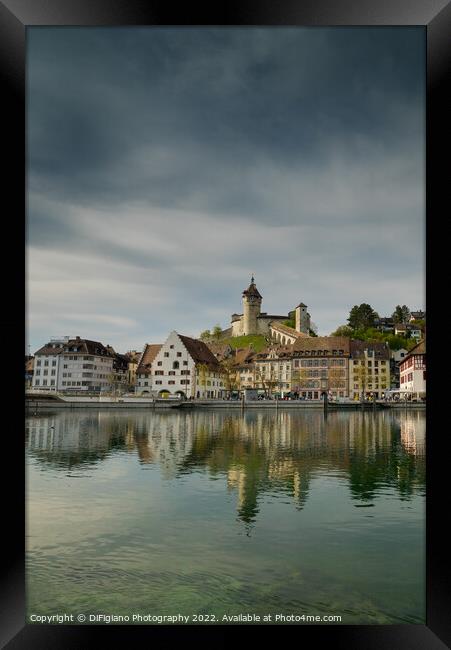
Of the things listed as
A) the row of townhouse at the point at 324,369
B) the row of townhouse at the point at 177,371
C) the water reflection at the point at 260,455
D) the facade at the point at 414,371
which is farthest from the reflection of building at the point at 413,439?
the row of townhouse at the point at 324,369

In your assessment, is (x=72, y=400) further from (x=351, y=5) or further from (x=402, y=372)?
(x=351, y=5)

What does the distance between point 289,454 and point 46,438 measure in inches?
361

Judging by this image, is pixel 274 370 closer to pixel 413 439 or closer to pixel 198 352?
pixel 198 352

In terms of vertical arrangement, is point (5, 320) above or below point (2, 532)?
above

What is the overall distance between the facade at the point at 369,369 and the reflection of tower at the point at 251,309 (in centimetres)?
3104

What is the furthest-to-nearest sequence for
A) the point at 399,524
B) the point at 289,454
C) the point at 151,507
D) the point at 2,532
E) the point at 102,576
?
the point at 289,454, the point at 151,507, the point at 399,524, the point at 102,576, the point at 2,532

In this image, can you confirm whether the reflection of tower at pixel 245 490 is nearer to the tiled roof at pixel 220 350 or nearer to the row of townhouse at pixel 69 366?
the row of townhouse at pixel 69 366

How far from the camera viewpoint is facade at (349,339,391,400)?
2131 inches

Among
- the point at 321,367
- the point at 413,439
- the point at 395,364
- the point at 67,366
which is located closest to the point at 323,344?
the point at 321,367

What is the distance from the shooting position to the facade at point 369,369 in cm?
5412

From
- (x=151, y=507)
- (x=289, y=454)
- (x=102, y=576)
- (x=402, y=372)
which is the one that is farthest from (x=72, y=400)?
(x=102, y=576)

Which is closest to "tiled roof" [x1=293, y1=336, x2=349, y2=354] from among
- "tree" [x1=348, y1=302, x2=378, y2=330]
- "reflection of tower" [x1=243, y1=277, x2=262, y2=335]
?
"tree" [x1=348, y1=302, x2=378, y2=330]

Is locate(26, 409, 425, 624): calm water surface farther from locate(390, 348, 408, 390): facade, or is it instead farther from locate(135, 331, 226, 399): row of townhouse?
locate(390, 348, 408, 390): facade

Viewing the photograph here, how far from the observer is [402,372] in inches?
1996
